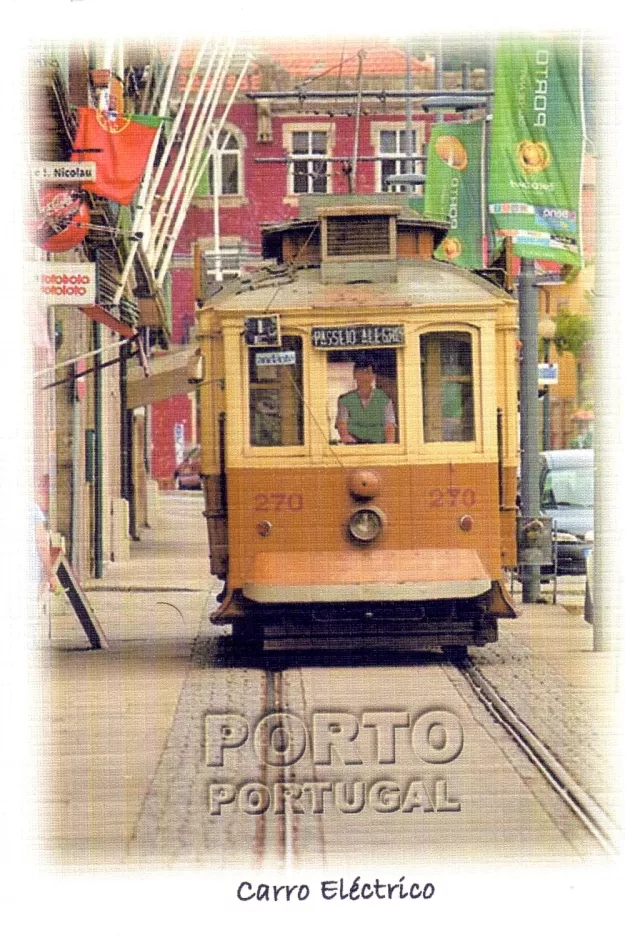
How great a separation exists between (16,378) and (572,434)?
63.5 ft

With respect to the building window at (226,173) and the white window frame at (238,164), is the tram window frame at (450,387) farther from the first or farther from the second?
the building window at (226,173)

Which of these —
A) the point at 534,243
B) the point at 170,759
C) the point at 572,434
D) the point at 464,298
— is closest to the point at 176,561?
the point at 572,434

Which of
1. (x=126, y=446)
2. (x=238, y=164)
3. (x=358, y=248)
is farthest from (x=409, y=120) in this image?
(x=358, y=248)

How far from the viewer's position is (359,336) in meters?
10.4

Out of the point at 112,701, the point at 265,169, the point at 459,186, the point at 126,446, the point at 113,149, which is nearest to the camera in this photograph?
the point at 112,701

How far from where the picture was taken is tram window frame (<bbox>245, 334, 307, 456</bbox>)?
10.3 meters

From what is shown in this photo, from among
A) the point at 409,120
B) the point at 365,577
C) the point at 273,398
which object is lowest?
the point at 365,577

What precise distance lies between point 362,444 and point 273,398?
0.57m

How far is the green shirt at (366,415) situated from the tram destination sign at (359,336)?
10.4 inches

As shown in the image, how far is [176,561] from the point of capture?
20047 millimetres

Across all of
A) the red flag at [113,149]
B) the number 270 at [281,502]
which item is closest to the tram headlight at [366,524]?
the number 270 at [281,502]

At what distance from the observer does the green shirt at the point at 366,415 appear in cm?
1027

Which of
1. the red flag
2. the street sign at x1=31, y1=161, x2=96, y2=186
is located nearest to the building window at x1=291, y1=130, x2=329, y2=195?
the red flag

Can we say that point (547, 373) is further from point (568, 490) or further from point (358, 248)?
point (358, 248)
